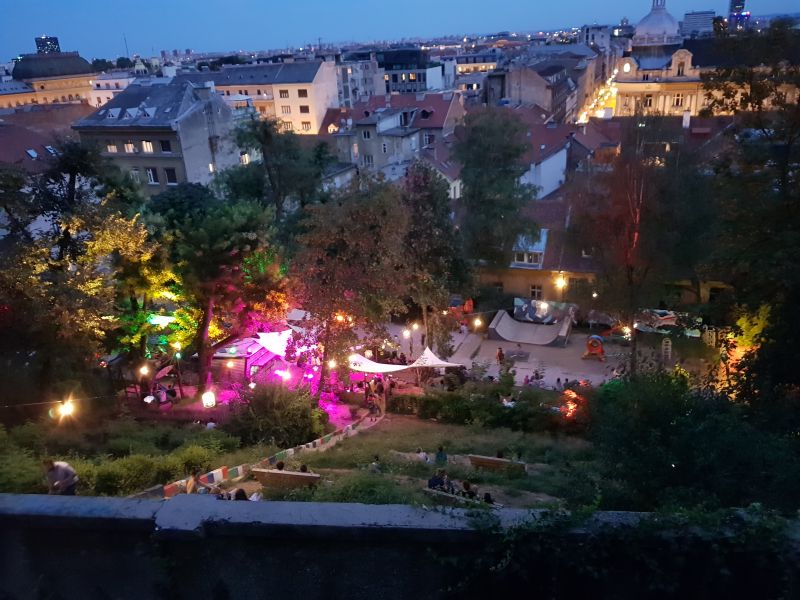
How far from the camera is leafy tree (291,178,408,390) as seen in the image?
52.6 ft

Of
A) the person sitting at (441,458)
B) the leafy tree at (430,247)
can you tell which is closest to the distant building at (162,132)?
the leafy tree at (430,247)

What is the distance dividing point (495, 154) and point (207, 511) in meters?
26.2

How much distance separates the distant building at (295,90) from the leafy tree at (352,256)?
52214 mm

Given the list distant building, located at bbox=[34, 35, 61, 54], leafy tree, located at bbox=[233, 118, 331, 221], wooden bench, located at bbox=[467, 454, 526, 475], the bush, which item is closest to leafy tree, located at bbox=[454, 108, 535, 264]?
leafy tree, located at bbox=[233, 118, 331, 221]

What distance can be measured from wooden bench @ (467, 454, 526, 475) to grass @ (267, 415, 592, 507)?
44cm

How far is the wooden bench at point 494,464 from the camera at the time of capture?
12.2 meters

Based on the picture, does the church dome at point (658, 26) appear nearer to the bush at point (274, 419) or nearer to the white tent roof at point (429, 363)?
the white tent roof at point (429, 363)

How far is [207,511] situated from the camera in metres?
4.01

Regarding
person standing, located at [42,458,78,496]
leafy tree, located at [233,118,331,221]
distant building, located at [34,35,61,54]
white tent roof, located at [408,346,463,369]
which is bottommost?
white tent roof, located at [408,346,463,369]

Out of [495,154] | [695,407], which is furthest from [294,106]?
[695,407]

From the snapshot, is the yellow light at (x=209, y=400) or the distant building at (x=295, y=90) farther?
the distant building at (x=295, y=90)

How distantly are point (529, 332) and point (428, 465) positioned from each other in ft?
51.3

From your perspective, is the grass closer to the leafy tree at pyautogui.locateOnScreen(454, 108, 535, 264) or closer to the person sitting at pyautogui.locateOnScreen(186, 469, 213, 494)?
the person sitting at pyautogui.locateOnScreen(186, 469, 213, 494)

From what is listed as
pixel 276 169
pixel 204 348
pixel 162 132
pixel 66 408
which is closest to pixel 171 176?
pixel 162 132
